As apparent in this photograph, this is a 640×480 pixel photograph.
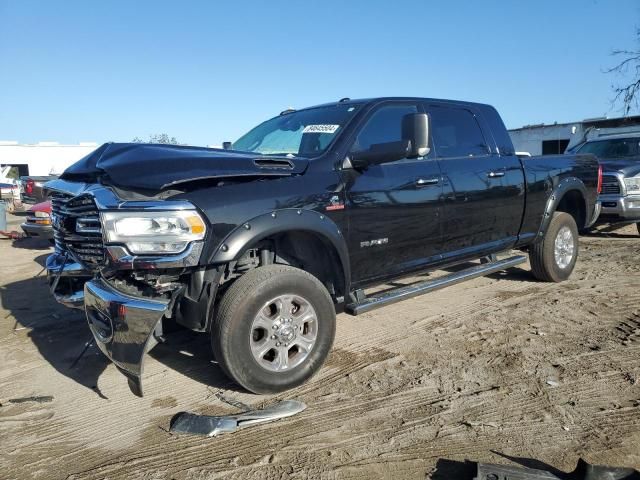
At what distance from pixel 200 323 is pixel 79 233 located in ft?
3.20

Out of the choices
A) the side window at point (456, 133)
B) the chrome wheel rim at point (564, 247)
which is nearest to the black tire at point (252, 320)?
the side window at point (456, 133)

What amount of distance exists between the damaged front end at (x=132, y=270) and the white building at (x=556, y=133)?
22.5 m

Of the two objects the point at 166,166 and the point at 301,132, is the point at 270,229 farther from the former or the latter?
the point at 301,132

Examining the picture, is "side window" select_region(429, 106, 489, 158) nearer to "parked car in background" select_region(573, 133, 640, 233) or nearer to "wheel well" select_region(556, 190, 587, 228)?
"wheel well" select_region(556, 190, 587, 228)

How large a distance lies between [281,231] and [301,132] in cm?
132

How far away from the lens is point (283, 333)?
3.35m

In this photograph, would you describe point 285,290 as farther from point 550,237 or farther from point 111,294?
point 550,237

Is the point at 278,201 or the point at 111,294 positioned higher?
the point at 278,201

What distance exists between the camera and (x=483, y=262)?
548 cm

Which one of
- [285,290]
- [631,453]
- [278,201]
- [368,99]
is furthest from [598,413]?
[368,99]

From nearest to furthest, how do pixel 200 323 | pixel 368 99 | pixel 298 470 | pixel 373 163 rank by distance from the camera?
pixel 298 470
pixel 200 323
pixel 373 163
pixel 368 99

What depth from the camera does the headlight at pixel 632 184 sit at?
8867 millimetres

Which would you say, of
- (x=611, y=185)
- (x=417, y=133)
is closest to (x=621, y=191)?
(x=611, y=185)

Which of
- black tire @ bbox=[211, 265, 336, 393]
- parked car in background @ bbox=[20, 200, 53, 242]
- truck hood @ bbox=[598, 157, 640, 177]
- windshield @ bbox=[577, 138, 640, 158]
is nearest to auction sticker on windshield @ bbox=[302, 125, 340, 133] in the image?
black tire @ bbox=[211, 265, 336, 393]
